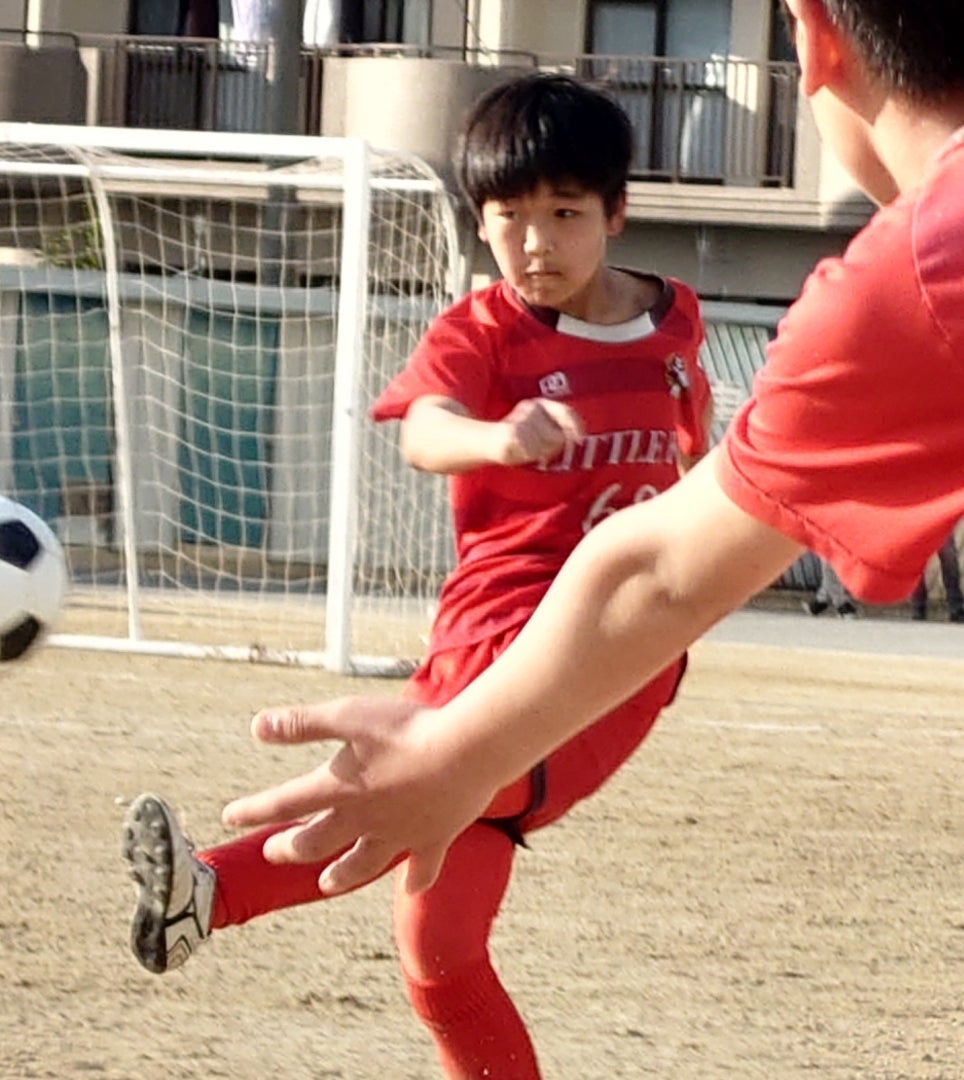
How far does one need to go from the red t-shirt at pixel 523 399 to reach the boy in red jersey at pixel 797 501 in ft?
6.04

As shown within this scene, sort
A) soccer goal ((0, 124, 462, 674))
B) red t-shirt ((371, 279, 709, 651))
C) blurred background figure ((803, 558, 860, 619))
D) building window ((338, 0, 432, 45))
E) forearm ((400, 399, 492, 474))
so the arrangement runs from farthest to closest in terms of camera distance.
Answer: building window ((338, 0, 432, 45)), blurred background figure ((803, 558, 860, 619)), soccer goal ((0, 124, 462, 674)), red t-shirt ((371, 279, 709, 651)), forearm ((400, 399, 492, 474))

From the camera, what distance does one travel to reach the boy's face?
3852mm

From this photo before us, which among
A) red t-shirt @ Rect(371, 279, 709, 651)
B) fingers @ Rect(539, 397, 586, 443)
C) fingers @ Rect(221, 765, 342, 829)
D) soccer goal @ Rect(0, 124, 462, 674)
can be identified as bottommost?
soccer goal @ Rect(0, 124, 462, 674)

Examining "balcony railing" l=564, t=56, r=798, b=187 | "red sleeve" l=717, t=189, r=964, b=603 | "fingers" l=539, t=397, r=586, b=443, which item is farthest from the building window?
"red sleeve" l=717, t=189, r=964, b=603

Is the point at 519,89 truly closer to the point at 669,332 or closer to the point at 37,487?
the point at 669,332

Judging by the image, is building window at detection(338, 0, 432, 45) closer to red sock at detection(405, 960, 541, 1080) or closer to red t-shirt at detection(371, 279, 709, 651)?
red t-shirt at detection(371, 279, 709, 651)

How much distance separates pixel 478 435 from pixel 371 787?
1.56 m

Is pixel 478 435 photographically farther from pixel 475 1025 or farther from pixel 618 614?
pixel 618 614

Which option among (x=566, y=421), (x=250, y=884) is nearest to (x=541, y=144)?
(x=566, y=421)

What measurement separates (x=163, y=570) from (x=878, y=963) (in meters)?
10.4

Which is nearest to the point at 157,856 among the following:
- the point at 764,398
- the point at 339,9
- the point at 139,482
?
the point at 764,398

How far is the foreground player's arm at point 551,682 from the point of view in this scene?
184 cm

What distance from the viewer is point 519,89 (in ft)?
13.1

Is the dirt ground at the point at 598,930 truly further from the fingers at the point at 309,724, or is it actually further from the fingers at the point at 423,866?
the fingers at the point at 309,724
